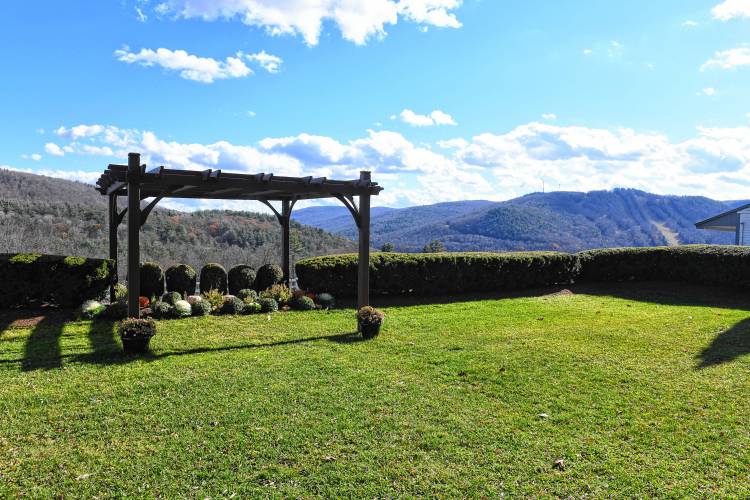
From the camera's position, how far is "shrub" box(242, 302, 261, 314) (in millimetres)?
10828

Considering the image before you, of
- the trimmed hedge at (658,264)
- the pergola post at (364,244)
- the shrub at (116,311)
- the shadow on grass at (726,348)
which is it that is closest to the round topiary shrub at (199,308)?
the shrub at (116,311)

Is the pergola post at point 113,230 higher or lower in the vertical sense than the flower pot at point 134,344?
higher

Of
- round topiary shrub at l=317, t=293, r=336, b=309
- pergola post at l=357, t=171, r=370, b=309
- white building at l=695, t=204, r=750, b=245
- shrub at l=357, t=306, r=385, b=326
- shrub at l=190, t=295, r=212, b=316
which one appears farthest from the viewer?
white building at l=695, t=204, r=750, b=245

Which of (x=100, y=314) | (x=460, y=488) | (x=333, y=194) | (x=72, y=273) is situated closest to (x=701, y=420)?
(x=460, y=488)

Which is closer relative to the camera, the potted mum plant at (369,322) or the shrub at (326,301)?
the potted mum plant at (369,322)

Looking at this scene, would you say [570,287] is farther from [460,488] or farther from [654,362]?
[460,488]

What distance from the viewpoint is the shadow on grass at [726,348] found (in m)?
7.23

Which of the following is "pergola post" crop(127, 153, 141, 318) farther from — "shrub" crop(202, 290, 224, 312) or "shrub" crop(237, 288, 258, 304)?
"shrub" crop(237, 288, 258, 304)

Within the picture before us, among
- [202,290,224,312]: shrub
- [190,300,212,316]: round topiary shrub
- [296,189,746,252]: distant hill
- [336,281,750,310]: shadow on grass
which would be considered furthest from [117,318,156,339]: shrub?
[296,189,746,252]: distant hill

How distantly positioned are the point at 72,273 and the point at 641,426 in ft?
32.7

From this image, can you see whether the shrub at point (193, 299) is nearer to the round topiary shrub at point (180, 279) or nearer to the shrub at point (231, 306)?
the shrub at point (231, 306)

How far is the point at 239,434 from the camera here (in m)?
4.60

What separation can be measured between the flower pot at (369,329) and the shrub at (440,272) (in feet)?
12.8

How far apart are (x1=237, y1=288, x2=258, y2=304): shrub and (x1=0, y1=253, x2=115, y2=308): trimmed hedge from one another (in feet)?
9.01
